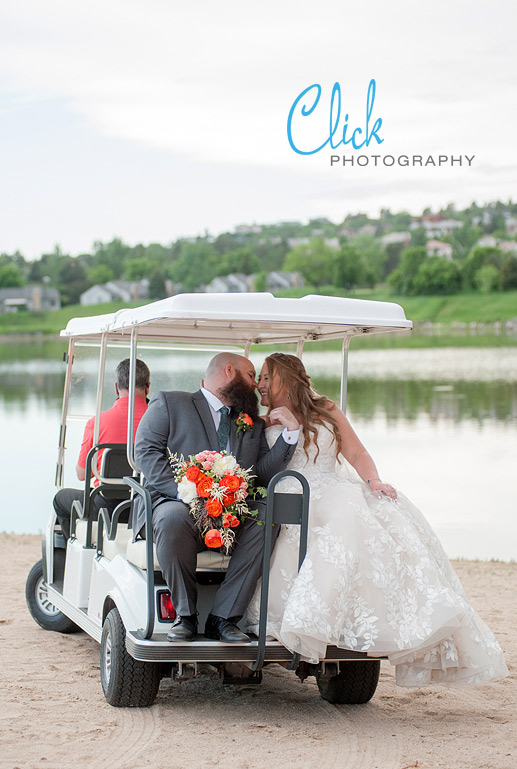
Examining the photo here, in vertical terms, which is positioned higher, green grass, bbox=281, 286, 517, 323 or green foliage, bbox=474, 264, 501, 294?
green foliage, bbox=474, 264, 501, 294

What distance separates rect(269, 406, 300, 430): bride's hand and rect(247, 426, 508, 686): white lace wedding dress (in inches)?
12.0

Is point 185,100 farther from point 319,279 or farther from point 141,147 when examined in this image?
point 319,279

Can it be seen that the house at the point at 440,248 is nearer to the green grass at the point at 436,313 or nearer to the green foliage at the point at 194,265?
the green grass at the point at 436,313

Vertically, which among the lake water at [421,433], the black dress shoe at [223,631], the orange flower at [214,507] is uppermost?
the orange flower at [214,507]

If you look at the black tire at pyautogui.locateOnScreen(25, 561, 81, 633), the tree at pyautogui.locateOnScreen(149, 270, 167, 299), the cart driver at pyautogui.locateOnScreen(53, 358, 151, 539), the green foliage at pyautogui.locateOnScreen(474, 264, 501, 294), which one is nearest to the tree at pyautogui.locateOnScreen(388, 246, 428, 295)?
the green foliage at pyautogui.locateOnScreen(474, 264, 501, 294)

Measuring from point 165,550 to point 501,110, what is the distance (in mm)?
51557

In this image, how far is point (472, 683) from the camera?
186 inches

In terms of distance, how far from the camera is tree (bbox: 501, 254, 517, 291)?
5878 cm

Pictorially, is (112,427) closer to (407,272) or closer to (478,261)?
(407,272)

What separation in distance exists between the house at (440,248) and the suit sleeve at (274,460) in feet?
189

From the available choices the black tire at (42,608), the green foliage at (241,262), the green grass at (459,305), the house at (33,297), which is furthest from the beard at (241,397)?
the green foliage at (241,262)

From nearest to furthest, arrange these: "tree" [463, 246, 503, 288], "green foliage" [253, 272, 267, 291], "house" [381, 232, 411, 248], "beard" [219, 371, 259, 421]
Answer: "beard" [219, 371, 259, 421] → "tree" [463, 246, 503, 288] → "green foliage" [253, 272, 267, 291] → "house" [381, 232, 411, 248]

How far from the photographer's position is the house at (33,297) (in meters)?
61.1

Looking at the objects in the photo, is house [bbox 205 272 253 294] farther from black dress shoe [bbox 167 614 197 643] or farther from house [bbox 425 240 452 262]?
black dress shoe [bbox 167 614 197 643]
